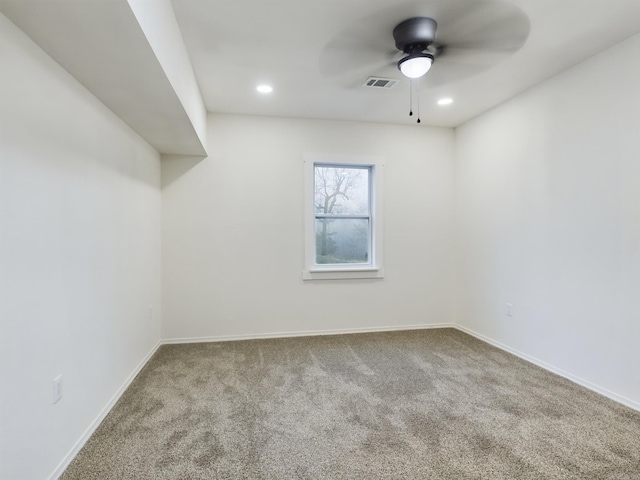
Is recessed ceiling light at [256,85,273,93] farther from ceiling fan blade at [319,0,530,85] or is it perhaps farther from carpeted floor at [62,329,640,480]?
carpeted floor at [62,329,640,480]

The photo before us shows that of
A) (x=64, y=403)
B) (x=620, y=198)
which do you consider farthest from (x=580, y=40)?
(x=64, y=403)

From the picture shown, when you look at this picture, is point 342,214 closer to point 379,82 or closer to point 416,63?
point 379,82

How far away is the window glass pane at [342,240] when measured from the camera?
4070 millimetres

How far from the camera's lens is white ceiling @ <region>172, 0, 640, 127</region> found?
1984 millimetres

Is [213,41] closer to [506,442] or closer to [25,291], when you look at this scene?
[25,291]

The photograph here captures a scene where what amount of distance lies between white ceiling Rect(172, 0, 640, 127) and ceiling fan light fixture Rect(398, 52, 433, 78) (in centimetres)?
19

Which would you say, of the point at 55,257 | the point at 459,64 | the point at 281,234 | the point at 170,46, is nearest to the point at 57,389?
the point at 55,257

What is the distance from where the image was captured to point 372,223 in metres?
4.12

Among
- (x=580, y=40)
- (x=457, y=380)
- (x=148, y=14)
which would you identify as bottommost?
(x=457, y=380)

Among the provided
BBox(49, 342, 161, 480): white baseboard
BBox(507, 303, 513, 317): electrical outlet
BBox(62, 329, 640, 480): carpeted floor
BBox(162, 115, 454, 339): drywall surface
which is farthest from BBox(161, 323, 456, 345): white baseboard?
BBox(507, 303, 513, 317): electrical outlet

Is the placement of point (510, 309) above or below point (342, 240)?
below

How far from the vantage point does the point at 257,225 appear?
3811mm

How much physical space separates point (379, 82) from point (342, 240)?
6.15 feet

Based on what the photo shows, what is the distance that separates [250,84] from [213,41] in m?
0.69
